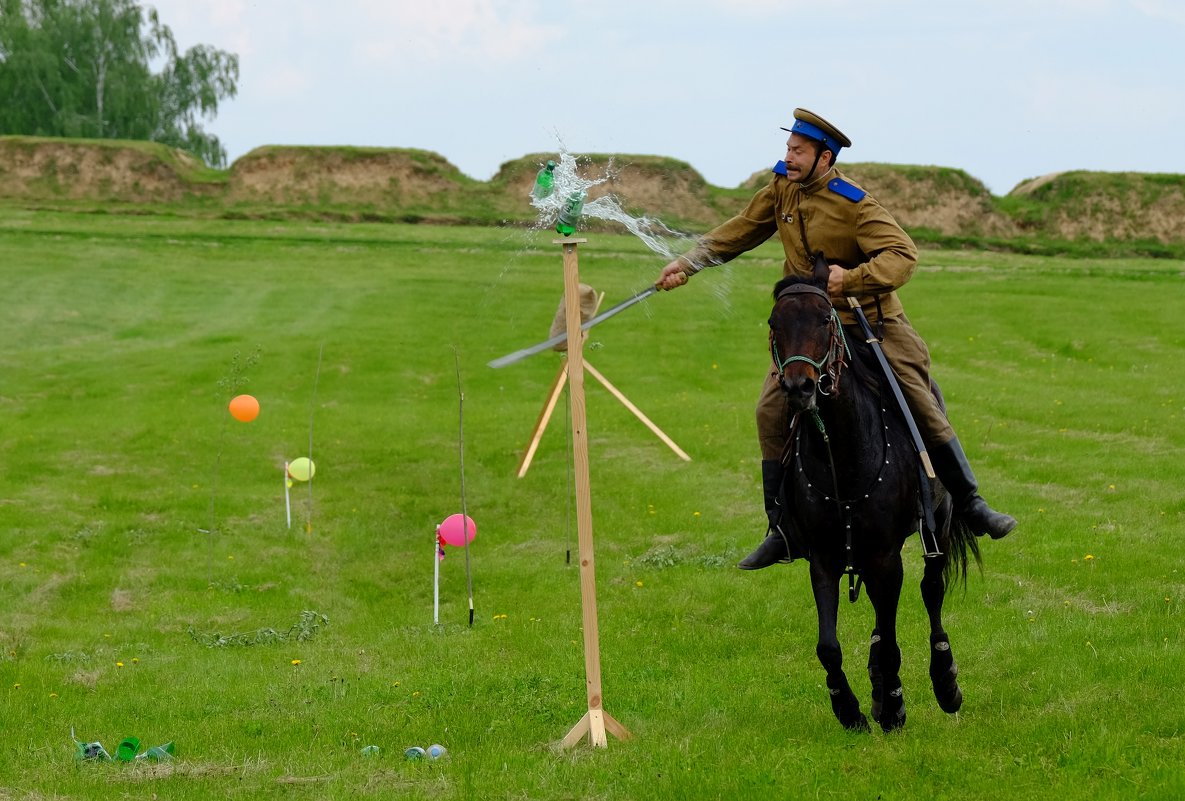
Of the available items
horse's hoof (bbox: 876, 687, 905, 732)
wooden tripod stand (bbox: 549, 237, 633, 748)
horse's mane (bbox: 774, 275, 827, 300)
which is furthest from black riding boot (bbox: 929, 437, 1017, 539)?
wooden tripod stand (bbox: 549, 237, 633, 748)

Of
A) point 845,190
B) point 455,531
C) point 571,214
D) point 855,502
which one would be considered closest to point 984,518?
point 855,502

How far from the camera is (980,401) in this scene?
26.1m

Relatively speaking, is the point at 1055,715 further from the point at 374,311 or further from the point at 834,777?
the point at 374,311

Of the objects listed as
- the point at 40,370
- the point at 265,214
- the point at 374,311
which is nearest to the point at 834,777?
the point at 40,370

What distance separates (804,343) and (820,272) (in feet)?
2.63

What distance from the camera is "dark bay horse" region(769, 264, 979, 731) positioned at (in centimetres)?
789

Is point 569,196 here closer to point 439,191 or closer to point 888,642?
point 888,642

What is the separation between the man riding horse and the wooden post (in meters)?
0.74

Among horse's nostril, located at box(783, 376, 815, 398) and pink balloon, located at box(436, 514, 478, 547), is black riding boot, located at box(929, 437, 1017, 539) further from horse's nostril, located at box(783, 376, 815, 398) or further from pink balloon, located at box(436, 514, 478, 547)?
pink balloon, located at box(436, 514, 478, 547)

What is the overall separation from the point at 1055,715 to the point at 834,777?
1.96 meters

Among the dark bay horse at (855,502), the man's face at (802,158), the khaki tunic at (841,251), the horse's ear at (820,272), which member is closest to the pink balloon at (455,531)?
the khaki tunic at (841,251)

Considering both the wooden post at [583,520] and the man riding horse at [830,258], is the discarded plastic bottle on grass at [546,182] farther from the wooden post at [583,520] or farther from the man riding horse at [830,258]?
the man riding horse at [830,258]

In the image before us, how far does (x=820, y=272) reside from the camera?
7.77 m

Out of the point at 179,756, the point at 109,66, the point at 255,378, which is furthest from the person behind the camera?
the point at 109,66
